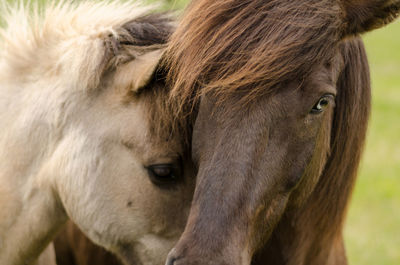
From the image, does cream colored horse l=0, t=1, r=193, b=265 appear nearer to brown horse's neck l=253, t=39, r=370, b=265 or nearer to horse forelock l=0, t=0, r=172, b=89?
horse forelock l=0, t=0, r=172, b=89

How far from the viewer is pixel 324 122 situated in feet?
10.2

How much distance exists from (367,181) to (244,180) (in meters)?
7.52

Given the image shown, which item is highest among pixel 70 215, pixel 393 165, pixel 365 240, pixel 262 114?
pixel 262 114

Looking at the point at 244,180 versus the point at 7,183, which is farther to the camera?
the point at 7,183

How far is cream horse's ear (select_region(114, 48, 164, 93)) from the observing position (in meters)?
3.21

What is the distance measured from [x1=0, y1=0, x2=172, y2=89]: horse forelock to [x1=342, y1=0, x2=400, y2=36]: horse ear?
1.02 m

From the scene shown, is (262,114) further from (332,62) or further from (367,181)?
(367,181)

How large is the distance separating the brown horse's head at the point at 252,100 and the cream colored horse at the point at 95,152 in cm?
35

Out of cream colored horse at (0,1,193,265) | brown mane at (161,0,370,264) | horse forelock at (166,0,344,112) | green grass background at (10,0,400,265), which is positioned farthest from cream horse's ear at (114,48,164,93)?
green grass background at (10,0,400,265)

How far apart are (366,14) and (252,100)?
0.70 meters

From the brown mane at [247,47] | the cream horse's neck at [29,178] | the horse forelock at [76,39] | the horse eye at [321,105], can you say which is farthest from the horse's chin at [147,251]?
the horse eye at [321,105]

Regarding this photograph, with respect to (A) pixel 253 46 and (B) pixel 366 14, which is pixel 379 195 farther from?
(A) pixel 253 46

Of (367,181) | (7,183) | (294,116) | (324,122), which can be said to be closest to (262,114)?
(294,116)

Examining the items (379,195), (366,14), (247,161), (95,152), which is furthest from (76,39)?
(379,195)
